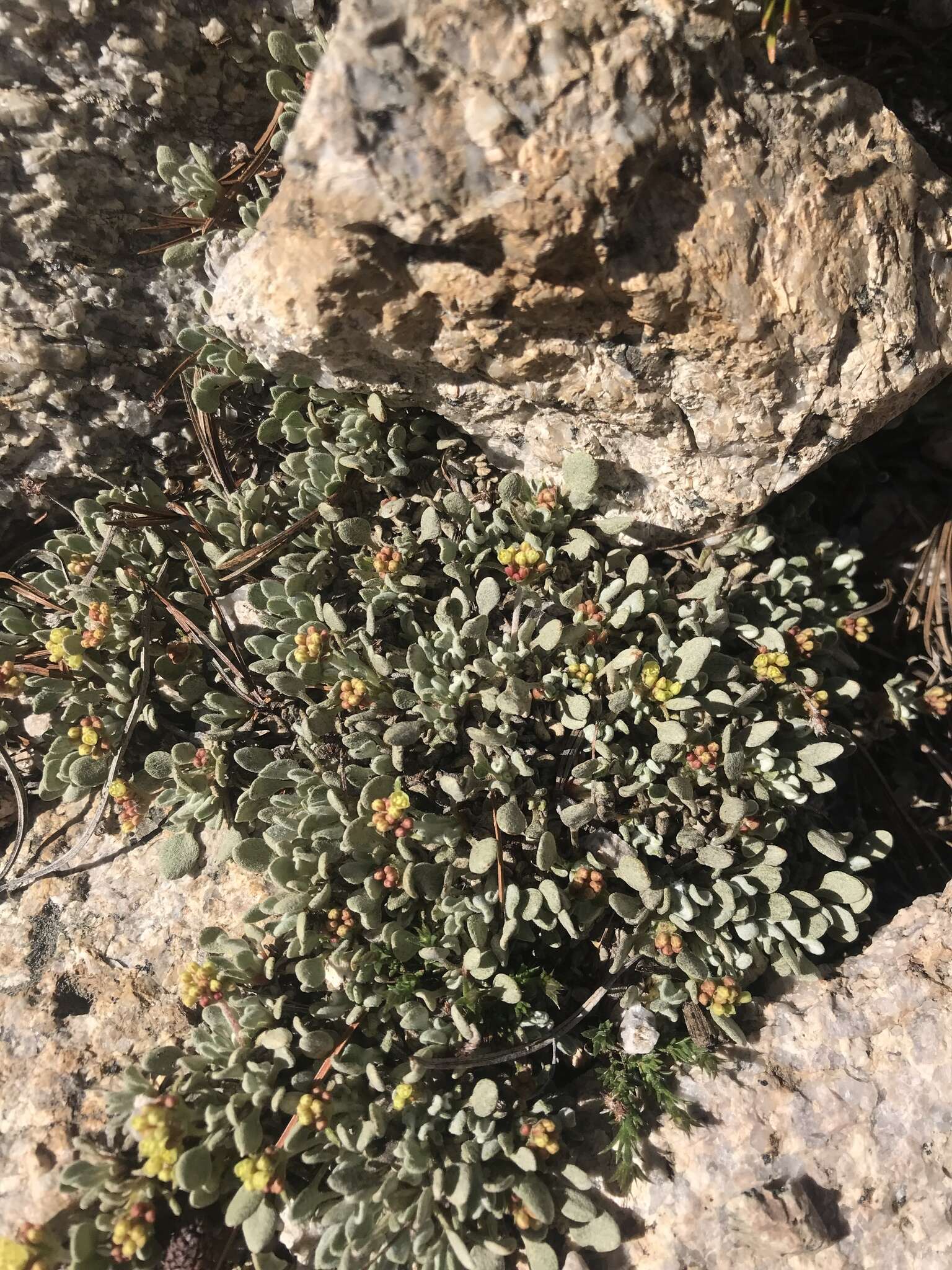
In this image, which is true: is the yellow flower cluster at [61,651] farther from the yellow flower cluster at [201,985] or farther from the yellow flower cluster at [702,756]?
the yellow flower cluster at [702,756]

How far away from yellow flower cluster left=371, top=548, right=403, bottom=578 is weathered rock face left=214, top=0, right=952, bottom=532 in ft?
2.16

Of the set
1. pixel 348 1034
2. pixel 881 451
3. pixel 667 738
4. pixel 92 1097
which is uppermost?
pixel 881 451

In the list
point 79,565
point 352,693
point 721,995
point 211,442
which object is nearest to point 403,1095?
point 721,995

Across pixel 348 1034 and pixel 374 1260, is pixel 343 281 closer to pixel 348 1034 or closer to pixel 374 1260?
pixel 348 1034

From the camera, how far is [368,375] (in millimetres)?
3318

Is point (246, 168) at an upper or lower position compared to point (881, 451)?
upper

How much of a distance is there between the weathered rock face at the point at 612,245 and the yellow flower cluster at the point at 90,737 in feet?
6.09

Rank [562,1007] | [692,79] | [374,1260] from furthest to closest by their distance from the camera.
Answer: [562,1007] < [374,1260] < [692,79]

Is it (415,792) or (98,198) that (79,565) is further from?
(415,792)

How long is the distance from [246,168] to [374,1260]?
4501 millimetres

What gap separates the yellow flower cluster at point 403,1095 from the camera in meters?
2.99

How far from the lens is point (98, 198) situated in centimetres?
349

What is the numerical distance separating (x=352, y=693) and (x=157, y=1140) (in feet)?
5.90

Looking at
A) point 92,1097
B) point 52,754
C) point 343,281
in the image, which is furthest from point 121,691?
point 343,281
